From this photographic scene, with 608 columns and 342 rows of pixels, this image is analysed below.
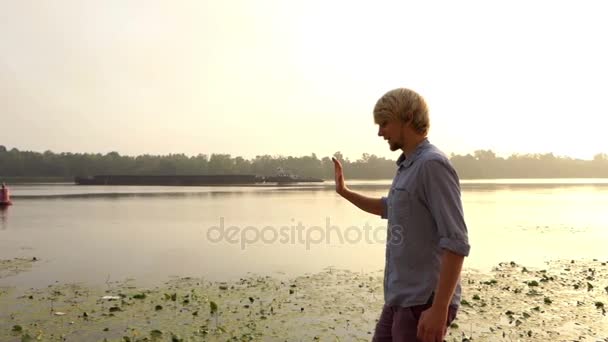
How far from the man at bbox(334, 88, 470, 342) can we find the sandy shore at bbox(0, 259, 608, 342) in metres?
4.34

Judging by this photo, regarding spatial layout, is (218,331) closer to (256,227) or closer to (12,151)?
(256,227)

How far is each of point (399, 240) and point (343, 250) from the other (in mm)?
13219

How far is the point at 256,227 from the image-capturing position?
73.4ft

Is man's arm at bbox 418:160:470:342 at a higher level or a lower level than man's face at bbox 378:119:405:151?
lower

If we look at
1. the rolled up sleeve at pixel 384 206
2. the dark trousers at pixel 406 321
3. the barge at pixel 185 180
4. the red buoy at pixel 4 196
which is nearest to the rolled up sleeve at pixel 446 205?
the dark trousers at pixel 406 321

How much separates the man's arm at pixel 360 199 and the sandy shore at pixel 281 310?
365cm

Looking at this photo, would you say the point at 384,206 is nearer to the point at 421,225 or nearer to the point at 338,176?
the point at 338,176

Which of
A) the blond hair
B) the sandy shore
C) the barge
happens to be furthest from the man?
the barge

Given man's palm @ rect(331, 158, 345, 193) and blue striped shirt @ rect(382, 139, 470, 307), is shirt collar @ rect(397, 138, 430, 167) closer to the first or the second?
blue striped shirt @ rect(382, 139, 470, 307)

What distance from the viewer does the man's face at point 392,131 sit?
9.62ft

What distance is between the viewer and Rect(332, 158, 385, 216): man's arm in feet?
12.6

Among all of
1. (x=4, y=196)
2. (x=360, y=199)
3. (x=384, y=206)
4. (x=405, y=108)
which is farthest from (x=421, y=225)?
(x=4, y=196)

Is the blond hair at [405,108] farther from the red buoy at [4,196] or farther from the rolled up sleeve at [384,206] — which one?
the red buoy at [4,196]

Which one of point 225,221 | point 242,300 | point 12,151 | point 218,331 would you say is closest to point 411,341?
point 218,331
